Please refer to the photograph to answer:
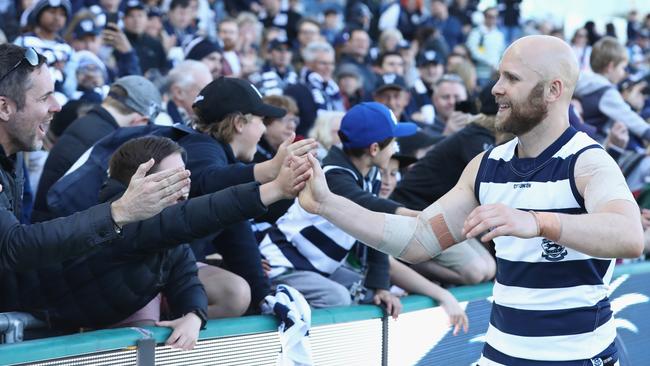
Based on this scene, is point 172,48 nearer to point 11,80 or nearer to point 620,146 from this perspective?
point 620,146

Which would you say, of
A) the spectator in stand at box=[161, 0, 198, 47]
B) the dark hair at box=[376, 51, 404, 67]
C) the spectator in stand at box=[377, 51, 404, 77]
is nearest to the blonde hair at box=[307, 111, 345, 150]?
the spectator in stand at box=[377, 51, 404, 77]

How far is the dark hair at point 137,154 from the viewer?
430 cm

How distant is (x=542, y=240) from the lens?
3.69 metres

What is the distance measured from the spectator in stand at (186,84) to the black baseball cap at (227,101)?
2011 millimetres

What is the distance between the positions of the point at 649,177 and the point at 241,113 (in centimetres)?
487

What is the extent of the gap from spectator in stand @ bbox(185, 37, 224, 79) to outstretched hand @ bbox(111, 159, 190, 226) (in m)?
6.22

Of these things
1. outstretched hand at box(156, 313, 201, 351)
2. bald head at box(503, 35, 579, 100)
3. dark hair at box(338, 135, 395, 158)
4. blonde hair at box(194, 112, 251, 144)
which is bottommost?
outstretched hand at box(156, 313, 201, 351)

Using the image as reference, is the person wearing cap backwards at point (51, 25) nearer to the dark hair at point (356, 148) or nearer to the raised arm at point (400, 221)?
the dark hair at point (356, 148)

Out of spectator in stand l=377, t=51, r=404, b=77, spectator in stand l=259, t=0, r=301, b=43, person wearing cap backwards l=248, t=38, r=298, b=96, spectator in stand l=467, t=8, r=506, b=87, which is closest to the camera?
person wearing cap backwards l=248, t=38, r=298, b=96

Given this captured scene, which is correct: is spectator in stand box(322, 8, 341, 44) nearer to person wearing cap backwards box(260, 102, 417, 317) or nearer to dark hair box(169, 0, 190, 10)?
dark hair box(169, 0, 190, 10)

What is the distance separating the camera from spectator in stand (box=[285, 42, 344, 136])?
9617 mm

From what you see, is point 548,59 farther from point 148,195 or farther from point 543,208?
point 148,195

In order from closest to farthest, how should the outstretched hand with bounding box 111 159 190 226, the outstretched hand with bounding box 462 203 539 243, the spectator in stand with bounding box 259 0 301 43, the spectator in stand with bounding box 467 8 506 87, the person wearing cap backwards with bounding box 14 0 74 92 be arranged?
the outstretched hand with bounding box 462 203 539 243 < the outstretched hand with bounding box 111 159 190 226 < the person wearing cap backwards with bounding box 14 0 74 92 < the spectator in stand with bounding box 259 0 301 43 < the spectator in stand with bounding box 467 8 506 87

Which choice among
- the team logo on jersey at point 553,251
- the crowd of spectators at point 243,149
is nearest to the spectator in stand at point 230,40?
the crowd of spectators at point 243,149
